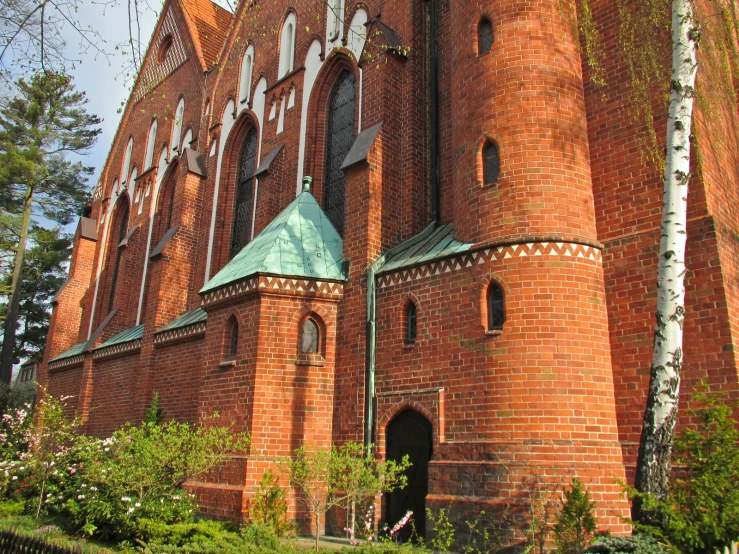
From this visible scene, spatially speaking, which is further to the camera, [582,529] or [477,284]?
[477,284]

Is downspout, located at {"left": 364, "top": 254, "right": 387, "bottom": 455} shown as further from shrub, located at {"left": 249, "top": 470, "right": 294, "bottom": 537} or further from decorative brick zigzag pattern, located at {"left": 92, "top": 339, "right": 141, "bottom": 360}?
decorative brick zigzag pattern, located at {"left": 92, "top": 339, "right": 141, "bottom": 360}

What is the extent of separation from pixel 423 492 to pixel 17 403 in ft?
70.0

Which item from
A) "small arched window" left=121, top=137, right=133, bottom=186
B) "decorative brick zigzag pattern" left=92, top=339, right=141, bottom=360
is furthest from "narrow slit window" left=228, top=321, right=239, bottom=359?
"small arched window" left=121, top=137, right=133, bottom=186

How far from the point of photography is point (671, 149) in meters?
7.76

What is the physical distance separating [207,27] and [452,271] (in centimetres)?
1893

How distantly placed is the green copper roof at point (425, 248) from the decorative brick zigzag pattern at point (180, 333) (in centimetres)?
621

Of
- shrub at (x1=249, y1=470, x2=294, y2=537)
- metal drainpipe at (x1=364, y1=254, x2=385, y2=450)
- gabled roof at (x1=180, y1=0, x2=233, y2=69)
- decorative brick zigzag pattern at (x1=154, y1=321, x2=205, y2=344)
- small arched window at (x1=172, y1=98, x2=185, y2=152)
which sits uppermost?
gabled roof at (x1=180, y1=0, x2=233, y2=69)

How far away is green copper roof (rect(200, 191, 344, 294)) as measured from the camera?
1279 cm

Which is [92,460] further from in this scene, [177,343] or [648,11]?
[648,11]

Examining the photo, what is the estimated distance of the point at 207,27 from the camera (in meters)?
25.1

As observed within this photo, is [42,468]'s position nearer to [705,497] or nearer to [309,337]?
[309,337]

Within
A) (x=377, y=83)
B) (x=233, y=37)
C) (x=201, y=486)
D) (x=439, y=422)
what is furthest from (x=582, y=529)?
(x=233, y=37)

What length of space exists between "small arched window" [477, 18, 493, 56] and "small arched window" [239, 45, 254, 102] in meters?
9.82

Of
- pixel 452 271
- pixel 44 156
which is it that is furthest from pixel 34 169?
pixel 452 271
